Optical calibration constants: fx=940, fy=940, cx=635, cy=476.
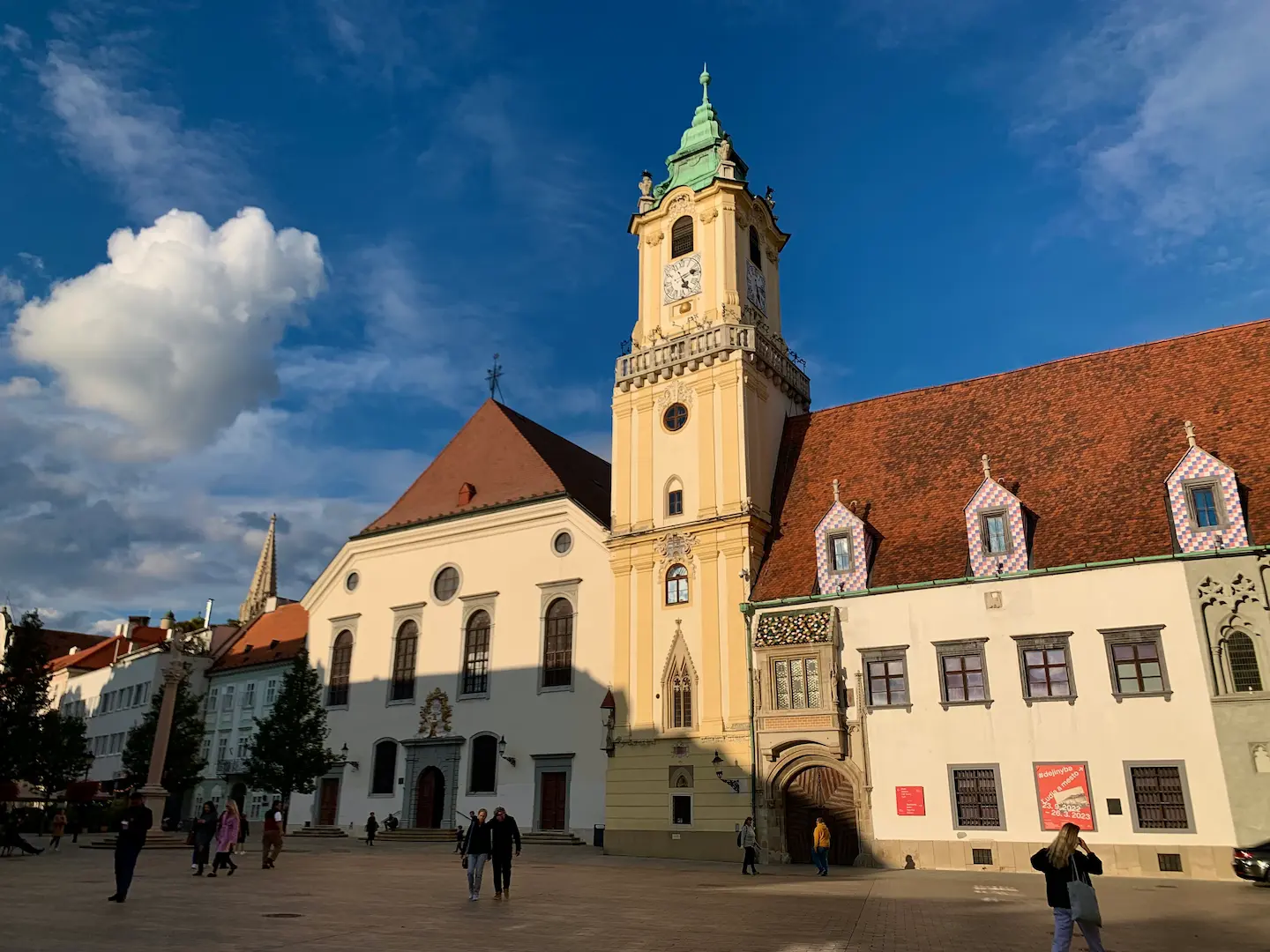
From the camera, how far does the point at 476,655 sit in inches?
1517

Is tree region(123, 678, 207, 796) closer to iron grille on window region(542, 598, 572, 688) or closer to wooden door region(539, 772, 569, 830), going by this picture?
iron grille on window region(542, 598, 572, 688)

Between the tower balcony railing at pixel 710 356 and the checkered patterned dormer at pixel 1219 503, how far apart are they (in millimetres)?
14696

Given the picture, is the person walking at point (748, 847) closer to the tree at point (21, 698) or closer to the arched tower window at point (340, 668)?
the arched tower window at point (340, 668)

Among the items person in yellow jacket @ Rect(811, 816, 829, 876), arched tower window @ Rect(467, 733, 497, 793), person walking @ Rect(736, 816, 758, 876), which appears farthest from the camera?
arched tower window @ Rect(467, 733, 497, 793)

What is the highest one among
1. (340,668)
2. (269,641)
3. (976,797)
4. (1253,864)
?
(269,641)

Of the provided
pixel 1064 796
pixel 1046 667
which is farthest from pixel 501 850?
pixel 1046 667

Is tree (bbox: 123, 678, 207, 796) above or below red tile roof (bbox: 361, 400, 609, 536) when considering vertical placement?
below

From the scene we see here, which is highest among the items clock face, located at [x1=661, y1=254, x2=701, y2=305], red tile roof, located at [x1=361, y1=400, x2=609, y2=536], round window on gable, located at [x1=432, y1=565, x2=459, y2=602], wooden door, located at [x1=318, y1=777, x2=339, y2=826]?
clock face, located at [x1=661, y1=254, x2=701, y2=305]

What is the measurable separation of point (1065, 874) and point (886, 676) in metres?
18.2

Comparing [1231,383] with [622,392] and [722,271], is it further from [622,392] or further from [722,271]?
[622,392]

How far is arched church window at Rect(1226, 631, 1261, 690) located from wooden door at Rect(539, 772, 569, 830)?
21579 millimetres

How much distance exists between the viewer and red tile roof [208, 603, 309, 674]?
49.6 meters

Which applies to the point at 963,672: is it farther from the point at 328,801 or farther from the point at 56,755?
the point at 56,755

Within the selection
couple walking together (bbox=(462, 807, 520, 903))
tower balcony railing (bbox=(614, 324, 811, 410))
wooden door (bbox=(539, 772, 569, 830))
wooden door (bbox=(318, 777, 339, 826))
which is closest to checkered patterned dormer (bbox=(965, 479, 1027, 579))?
tower balcony railing (bbox=(614, 324, 811, 410))
